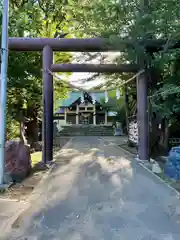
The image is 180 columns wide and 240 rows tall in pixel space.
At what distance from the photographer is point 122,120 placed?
2583 centimetres

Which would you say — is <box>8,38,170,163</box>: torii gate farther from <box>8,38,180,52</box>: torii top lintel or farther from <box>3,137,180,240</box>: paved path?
<box>3,137,180,240</box>: paved path

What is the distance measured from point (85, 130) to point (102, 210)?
84.9 ft

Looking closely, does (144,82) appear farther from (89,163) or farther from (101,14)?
(89,163)

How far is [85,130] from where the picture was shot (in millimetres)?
29703

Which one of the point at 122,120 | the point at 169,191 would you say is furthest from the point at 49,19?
the point at 122,120

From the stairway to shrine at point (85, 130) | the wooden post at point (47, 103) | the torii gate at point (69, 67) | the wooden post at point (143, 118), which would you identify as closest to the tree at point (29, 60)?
the torii gate at point (69, 67)

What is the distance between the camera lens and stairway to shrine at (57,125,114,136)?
28.4 m

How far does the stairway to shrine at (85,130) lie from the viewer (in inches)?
1117

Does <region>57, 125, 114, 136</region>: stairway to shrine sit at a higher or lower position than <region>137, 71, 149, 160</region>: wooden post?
lower

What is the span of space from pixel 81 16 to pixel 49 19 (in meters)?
4.96

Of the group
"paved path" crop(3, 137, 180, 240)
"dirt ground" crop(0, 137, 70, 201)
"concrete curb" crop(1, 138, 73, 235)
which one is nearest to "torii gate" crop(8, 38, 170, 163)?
"dirt ground" crop(0, 137, 70, 201)

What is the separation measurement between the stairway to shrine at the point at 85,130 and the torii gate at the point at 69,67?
19.6m

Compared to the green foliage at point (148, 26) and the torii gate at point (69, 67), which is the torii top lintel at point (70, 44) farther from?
the green foliage at point (148, 26)

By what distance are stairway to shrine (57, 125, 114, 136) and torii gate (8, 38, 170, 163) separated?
64.3 ft
